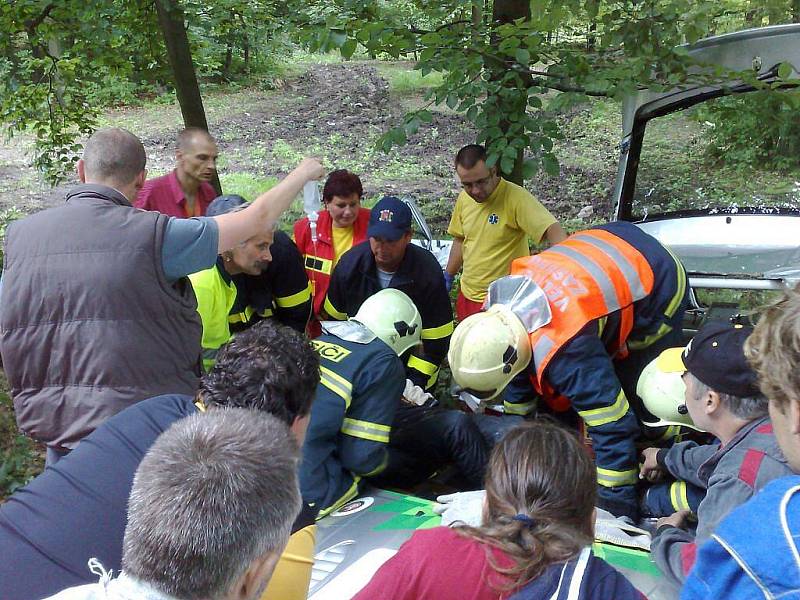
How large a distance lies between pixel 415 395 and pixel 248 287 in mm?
933

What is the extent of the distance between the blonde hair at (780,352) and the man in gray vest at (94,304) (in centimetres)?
168

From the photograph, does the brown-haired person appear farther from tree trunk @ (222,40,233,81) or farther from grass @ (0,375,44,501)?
tree trunk @ (222,40,233,81)

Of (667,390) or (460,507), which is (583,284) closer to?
(667,390)

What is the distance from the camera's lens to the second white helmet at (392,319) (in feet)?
9.95

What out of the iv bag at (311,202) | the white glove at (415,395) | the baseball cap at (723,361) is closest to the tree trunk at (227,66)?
the iv bag at (311,202)

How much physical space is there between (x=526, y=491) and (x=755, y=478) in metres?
0.67

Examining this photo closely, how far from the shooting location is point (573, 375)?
2.62 m

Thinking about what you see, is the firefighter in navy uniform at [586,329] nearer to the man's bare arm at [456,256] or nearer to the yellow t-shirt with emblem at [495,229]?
the yellow t-shirt with emblem at [495,229]

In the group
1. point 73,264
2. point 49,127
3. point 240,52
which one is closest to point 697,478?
point 73,264

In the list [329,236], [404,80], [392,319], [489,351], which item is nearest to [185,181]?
[329,236]

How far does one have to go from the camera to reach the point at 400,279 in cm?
379

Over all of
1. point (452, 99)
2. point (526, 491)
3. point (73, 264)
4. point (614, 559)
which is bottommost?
point (614, 559)

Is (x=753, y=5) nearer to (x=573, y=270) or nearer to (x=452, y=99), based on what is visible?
(x=452, y=99)

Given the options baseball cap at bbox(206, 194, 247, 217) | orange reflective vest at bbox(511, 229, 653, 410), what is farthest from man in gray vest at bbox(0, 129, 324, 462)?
orange reflective vest at bbox(511, 229, 653, 410)
